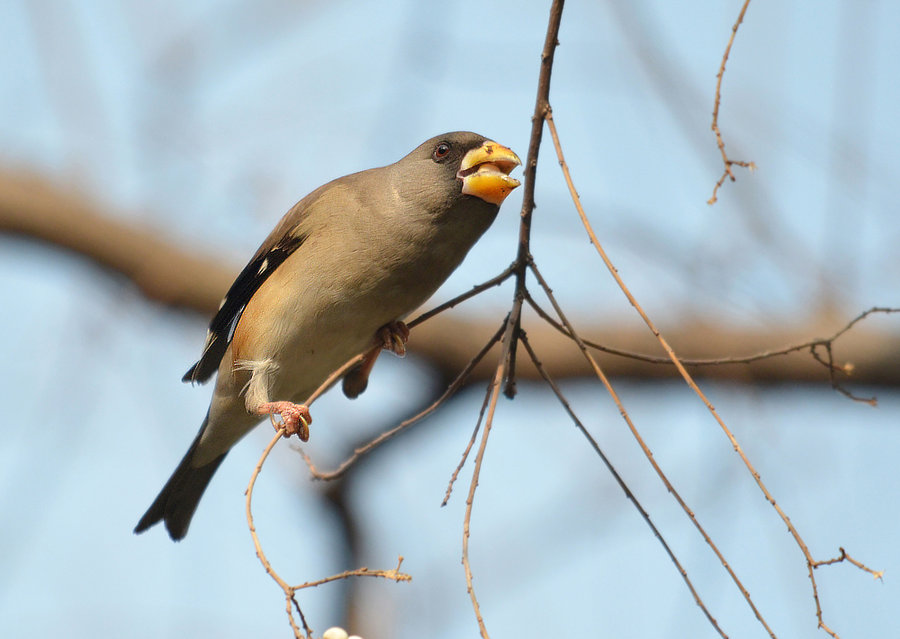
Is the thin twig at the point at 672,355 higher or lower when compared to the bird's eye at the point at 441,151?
lower

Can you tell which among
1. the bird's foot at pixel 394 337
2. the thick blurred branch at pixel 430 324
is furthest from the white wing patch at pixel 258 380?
the thick blurred branch at pixel 430 324

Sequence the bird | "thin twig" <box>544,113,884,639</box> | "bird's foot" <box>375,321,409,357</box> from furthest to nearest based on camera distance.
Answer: "bird's foot" <box>375,321,409,357</box>
the bird
"thin twig" <box>544,113,884,639</box>

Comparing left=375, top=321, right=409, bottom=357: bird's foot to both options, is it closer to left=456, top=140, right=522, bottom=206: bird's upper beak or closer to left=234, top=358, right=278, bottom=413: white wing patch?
left=234, top=358, right=278, bottom=413: white wing patch

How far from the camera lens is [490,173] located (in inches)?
132

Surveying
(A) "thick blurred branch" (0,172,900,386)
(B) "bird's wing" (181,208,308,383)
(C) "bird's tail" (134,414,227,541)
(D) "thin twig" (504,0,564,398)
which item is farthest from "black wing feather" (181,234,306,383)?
(A) "thick blurred branch" (0,172,900,386)

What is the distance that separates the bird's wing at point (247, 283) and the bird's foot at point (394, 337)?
53cm

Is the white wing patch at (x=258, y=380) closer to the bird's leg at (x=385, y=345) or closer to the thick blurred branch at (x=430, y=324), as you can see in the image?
the bird's leg at (x=385, y=345)

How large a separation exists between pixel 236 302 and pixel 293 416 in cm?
85

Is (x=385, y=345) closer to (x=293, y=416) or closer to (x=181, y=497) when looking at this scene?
(x=293, y=416)

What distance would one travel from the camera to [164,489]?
4.43 meters

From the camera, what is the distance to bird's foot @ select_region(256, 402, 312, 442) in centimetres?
349

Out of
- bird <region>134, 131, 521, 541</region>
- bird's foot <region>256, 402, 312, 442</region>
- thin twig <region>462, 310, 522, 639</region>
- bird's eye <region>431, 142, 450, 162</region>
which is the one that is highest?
bird's eye <region>431, 142, 450, 162</region>

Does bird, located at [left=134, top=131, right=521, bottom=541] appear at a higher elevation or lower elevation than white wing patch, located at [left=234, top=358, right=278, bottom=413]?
higher

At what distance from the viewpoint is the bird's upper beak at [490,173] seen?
333 cm
